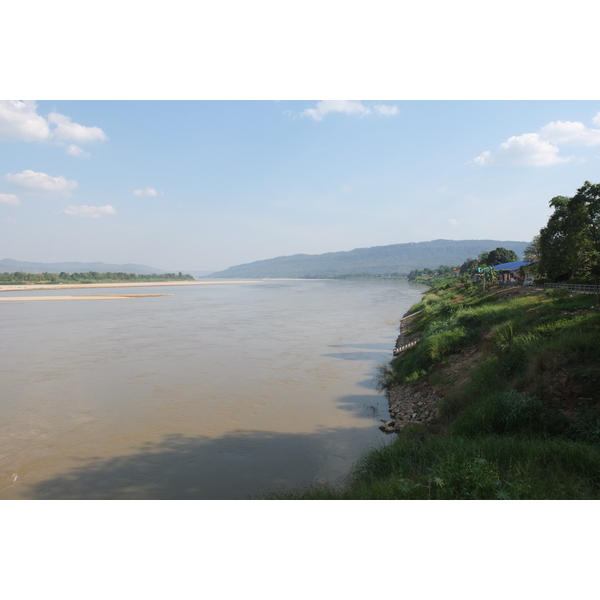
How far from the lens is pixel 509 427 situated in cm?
589

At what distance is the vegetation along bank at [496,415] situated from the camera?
4.05 meters

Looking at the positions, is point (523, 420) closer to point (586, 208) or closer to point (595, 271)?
point (595, 271)

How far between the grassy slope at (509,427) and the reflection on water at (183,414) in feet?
4.83

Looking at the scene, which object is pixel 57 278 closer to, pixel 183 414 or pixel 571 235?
pixel 183 414

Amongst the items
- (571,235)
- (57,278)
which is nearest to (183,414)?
(571,235)

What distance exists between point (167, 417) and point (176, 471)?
2614 millimetres

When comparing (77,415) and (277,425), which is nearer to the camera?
(277,425)

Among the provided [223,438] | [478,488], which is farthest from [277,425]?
[478,488]

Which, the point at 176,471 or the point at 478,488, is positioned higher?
the point at 478,488

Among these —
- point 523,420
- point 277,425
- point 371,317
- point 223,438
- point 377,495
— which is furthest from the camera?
point 371,317

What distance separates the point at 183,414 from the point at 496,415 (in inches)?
265

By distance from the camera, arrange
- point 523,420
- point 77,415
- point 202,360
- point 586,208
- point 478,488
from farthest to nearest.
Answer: point 586,208
point 202,360
point 77,415
point 523,420
point 478,488

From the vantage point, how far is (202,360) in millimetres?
14484

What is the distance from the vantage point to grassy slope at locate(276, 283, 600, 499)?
13.1ft
